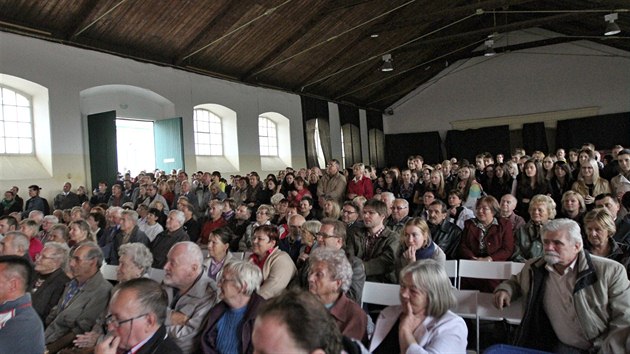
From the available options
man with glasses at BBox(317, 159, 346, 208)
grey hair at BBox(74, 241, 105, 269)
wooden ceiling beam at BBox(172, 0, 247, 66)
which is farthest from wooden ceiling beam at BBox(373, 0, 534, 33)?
grey hair at BBox(74, 241, 105, 269)

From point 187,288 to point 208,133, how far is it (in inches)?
393

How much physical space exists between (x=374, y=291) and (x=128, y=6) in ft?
25.6

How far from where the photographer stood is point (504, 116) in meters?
17.5

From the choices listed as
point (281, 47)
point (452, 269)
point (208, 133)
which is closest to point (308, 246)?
point (452, 269)

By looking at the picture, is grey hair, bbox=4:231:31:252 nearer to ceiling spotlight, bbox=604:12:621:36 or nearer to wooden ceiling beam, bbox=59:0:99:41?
wooden ceiling beam, bbox=59:0:99:41

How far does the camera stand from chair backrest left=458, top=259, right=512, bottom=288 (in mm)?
3445

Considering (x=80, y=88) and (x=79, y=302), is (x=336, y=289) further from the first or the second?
(x=80, y=88)

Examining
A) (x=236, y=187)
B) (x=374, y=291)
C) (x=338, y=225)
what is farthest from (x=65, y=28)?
(x=374, y=291)

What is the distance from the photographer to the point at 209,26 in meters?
9.86

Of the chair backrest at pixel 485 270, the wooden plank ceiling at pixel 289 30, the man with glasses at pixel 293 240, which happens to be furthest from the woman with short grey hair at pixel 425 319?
the wooden plank ceiling at pixel 289 30

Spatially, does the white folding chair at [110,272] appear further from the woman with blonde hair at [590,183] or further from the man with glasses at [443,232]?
the woman with blonde hair at [590,183]

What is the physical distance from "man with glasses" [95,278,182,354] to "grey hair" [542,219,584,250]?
6.12ft

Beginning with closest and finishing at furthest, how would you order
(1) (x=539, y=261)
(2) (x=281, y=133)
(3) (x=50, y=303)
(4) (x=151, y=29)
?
(1) (x=539, y=261) < (3) (x=50, y=303) < (4) (x=151, y=29) < (2) (x=281, y=133)

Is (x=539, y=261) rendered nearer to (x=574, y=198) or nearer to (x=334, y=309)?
(x=334, y=309)
